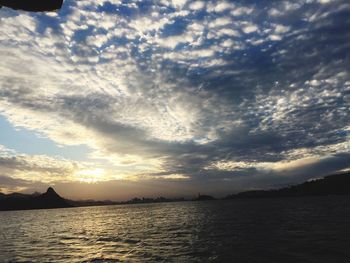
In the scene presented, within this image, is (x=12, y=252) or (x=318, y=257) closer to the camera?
(x=318, y=257)

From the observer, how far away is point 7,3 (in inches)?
174

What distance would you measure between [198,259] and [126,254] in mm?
8901

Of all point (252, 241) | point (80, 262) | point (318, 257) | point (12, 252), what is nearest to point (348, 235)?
point (252, 241)

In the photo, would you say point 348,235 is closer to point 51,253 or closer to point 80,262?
point 80,262

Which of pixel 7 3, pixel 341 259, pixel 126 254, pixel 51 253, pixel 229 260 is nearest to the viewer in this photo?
pixel 7 3

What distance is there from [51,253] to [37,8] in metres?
38.1

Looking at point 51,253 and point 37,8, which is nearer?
point 37,8

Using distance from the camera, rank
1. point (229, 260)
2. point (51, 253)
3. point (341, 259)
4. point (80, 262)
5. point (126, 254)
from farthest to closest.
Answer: point (51, 253) → point (126, 254) → point (80, 262) → point (229, 260) → point (341, 259)

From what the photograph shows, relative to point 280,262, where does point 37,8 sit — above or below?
above

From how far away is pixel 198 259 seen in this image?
28219mm

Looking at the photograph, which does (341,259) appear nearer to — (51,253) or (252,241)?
(252,241)

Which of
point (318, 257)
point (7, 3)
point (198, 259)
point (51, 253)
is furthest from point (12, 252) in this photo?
point (7, 3)

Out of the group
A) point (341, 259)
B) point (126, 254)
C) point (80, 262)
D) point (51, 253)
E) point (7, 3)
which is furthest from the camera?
point (51, 253)

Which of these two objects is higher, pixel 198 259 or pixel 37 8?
pixel 37 8
